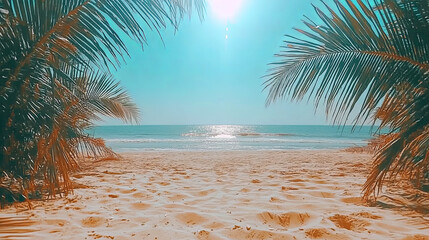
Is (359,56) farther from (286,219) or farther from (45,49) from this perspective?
(45,49)

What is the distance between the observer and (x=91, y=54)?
223 centimetres

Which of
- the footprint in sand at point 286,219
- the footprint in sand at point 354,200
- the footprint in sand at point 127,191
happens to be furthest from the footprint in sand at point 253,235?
the footprint in sand at point 127,191

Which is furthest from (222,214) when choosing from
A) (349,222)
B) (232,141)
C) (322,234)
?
(232,141)

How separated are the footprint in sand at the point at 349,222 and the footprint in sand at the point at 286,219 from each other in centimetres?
21

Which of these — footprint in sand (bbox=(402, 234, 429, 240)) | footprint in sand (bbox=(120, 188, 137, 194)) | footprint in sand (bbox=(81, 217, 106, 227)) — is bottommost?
footprint in sand (bbox=(120, 188, 137, 194))

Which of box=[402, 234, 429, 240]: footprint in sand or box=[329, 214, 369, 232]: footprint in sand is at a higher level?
box=[402, 234, 429, 240]: footprint in sand

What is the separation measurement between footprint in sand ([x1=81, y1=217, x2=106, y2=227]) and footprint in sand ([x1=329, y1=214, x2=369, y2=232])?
200 cm

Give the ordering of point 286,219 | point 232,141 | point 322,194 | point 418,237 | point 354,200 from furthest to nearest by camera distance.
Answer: point 232,141
point 322,194
point 354,200
point 286,219
point 418,237

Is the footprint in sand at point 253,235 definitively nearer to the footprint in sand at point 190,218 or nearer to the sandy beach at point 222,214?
the sandy beach at point 222,214

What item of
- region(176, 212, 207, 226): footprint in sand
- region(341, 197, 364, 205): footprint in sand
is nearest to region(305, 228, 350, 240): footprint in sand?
region(176, 212, 207, 226): footprint in sand

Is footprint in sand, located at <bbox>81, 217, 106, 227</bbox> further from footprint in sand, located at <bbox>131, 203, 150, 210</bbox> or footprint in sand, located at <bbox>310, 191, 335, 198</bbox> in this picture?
footprint in sand, located at <bbox>310, 191, 335, 198</bbox>

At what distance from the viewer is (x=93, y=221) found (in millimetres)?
2422

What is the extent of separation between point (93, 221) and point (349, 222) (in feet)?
7.20

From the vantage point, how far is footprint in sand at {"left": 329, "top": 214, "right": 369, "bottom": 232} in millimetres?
2275
